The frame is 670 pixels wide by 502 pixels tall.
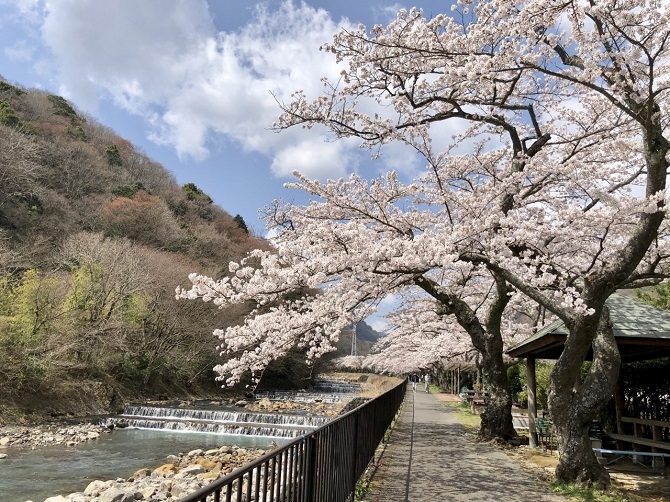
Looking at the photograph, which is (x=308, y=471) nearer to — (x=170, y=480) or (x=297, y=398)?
(x=170, y=480)

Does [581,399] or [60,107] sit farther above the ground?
[60,107]

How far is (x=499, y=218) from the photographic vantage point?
8406 millimetres

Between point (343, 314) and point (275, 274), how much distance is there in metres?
1.41

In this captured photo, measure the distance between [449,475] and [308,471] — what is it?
497 cm

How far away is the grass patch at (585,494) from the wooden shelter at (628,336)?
9.11ft

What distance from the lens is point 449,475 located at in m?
7.90

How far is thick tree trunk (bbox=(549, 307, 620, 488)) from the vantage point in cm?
693

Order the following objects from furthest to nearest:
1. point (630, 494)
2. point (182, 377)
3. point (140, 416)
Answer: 1. point (182, 377)
2. point (140, 416)
3. point (630, 494)

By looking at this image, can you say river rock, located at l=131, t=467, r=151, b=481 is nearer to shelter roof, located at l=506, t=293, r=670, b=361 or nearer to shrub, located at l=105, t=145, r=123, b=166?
shelter roof, located at l=506, t=293, r=670, b=361

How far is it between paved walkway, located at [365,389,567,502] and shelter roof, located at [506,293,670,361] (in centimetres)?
240

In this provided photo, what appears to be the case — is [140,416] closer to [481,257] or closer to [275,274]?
[275,274]

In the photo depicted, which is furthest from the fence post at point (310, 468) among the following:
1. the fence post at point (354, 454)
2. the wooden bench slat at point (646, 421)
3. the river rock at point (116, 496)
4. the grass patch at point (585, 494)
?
the wooden bench slat at point (646, 421)

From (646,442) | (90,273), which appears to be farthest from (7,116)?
(646,442)

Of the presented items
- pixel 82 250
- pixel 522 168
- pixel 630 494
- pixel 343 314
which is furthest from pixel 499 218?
pixel 82 250
